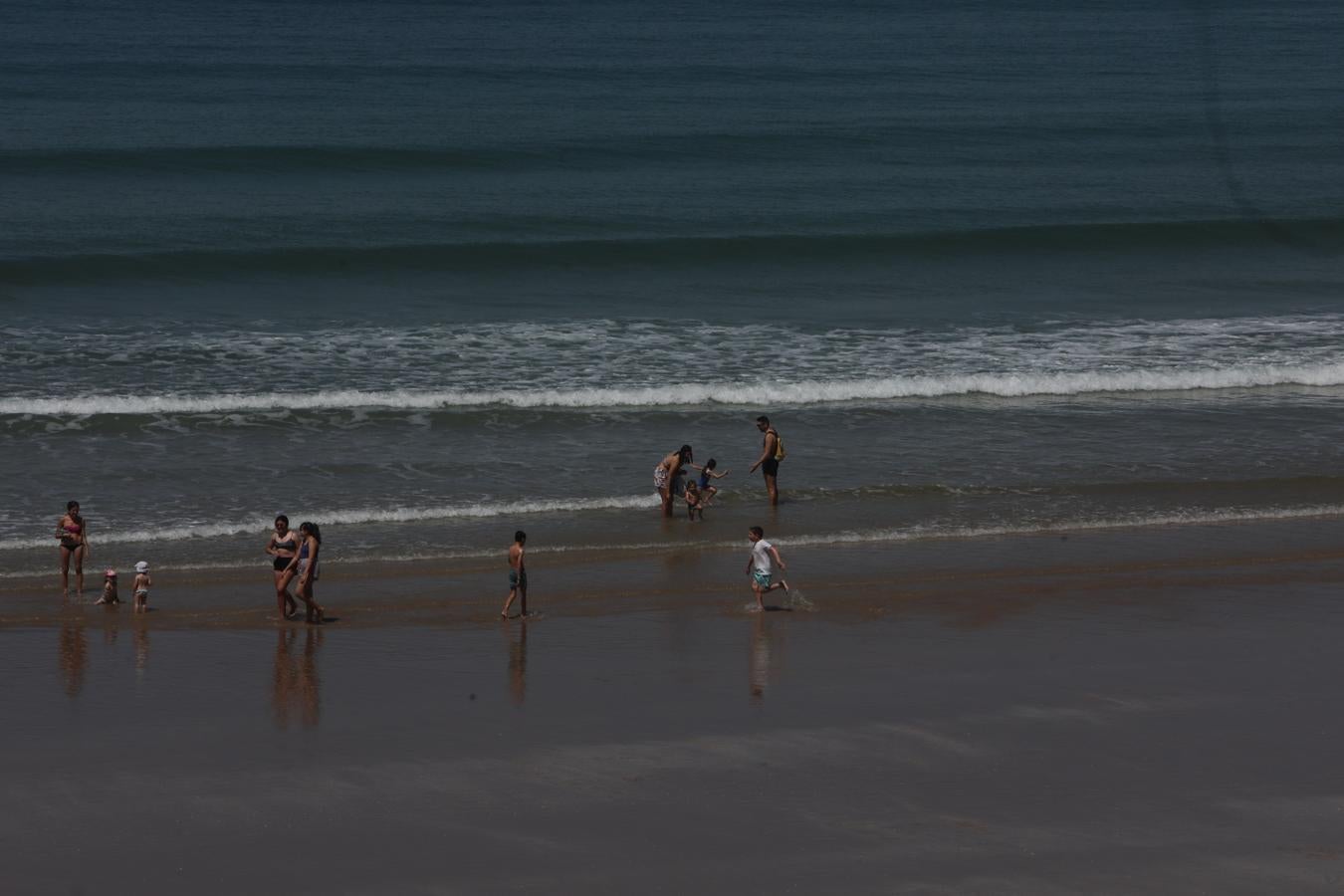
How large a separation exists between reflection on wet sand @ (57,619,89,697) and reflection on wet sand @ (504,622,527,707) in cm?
317

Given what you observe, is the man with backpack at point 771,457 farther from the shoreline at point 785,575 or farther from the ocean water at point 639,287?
the shoreline at point 785,575

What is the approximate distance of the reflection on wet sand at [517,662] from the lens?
1191 cm

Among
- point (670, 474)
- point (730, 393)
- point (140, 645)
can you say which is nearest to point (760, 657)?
point (140, 645)

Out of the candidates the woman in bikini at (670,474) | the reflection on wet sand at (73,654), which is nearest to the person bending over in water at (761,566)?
the woman in bikini at (670,474)

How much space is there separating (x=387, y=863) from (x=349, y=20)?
5681 centimetres

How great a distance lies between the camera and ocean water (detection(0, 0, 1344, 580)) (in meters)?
18.8

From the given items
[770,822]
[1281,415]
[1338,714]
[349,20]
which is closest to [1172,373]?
[1281,415]

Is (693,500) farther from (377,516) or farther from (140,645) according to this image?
(140,645)

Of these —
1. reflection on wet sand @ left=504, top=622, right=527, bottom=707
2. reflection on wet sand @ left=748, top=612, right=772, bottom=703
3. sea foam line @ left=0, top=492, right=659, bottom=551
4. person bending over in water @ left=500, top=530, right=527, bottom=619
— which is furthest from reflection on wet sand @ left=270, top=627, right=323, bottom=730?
sea foam line @ left=0, top=492, right=659, bottom=551

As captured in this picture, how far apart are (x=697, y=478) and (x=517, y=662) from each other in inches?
256

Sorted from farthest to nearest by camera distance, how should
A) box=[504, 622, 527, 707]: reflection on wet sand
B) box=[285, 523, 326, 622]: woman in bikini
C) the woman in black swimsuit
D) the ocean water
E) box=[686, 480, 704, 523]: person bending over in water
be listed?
the ocean water, box=[686, 480, 704, 523]: person bending over in water, the woman in black swimsuit, box=[285, 523, 326, 622]: woman in bikini, box=[504, 622, 527, 707]: reflection on wet sand

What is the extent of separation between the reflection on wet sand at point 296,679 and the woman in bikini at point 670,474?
5.23m

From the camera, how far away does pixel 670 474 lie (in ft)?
58.9

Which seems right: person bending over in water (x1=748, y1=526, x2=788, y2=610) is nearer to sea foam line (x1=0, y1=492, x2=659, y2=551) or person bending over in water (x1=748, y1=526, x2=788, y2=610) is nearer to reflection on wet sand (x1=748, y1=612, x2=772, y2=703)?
reflection on wet sand (x1=748, y1=612, x2=772, y2=703)
